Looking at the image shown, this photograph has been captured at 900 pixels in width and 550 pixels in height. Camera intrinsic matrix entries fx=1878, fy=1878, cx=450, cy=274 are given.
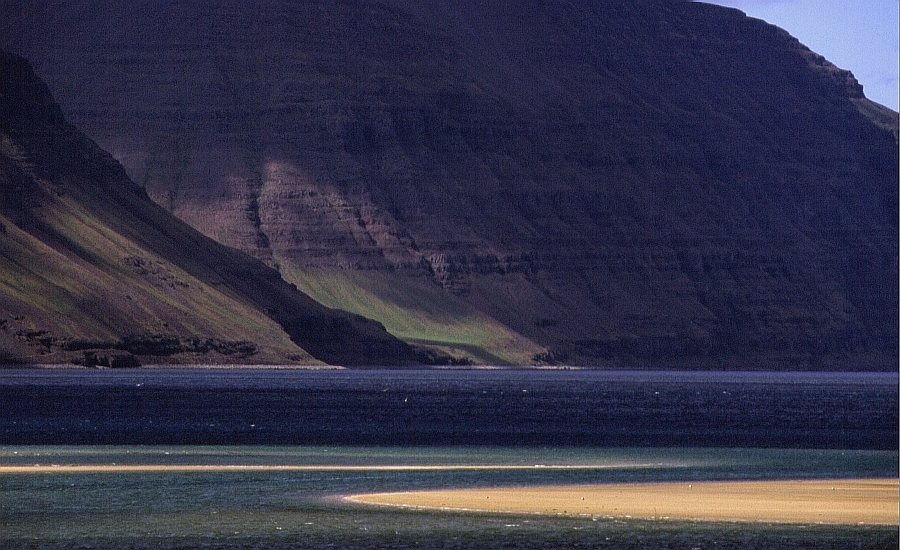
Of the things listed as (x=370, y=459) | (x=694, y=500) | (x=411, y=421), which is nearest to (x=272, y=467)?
(x=370, y=459)

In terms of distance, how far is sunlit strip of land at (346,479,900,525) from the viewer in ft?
226

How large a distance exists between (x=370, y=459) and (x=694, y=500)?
27.9 metres

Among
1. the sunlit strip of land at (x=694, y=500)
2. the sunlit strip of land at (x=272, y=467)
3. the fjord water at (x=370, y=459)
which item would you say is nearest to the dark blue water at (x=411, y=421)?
the fjord water at (x=370, y=459)

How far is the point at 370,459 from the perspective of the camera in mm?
98500

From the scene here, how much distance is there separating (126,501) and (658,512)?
20556mm

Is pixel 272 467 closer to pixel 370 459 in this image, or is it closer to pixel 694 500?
pixel 370 459

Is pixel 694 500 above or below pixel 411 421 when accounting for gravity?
below

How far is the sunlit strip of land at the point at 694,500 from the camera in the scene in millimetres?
68812

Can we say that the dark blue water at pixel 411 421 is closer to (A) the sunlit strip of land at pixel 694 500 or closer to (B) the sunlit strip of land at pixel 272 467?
(B) the sunlit strip of land at pixel 272 467

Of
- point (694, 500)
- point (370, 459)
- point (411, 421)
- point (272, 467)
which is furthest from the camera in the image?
point (411, 421)

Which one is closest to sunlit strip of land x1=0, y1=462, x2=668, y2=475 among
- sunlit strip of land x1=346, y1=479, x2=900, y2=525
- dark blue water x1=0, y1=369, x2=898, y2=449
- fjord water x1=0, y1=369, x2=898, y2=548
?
fjord water x1=0, y1=369, x2=898, y2=548

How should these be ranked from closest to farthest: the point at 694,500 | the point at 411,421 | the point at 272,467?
the point at 694,500 → the point at 272,467 → the point at 411,421

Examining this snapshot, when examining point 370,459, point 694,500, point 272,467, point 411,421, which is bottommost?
point 694,500

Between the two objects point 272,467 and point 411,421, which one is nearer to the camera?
point 272,467
